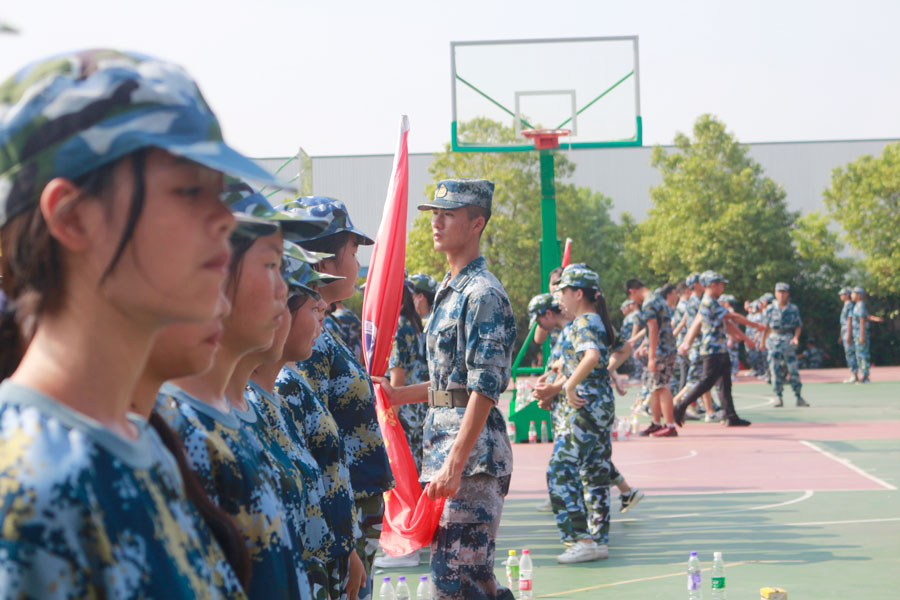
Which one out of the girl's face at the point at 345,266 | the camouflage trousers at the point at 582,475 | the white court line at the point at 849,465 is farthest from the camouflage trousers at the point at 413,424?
the white court line at the point at 849,465

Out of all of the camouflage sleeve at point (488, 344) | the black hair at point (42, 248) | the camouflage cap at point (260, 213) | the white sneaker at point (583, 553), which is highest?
the camouflage cap at point (260, 213)

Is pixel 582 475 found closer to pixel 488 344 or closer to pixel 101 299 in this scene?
pixel 488 344

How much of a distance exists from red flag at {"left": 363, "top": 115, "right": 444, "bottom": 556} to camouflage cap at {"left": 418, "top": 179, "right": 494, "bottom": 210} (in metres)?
0.61

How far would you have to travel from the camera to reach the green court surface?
6867 millimetres

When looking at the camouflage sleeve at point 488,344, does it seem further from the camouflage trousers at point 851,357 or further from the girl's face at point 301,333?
the camouflage trousers at point 851,357

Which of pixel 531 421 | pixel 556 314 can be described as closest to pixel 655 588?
pixel 556 314

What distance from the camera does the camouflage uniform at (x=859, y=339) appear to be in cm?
2647

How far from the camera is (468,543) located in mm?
4715

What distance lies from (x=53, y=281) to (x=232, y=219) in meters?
0.24

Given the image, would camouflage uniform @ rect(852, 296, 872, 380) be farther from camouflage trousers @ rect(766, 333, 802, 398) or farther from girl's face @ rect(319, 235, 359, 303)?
girl's face @ rect(319, 235, 359, 303)

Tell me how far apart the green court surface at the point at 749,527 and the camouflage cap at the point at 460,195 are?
279 cm

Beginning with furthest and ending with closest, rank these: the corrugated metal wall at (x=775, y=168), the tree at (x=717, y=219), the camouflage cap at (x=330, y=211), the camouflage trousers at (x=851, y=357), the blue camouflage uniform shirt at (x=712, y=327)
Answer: the corrugated metal wall at (x=775, y=168) → the tree at (x=717, y=219) → the camouflage trousers at (x=851, y=357) → the blue camouflage uniform shirt at (x=712, y=327) → the camouflage cap at (x=330, y=211)

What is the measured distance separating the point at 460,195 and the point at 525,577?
262cm

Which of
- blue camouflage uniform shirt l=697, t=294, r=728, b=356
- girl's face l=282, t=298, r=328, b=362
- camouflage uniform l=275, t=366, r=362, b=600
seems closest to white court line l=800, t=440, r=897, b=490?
blue camouflage uniform shirt l=697, t=294, r=728, b=356
